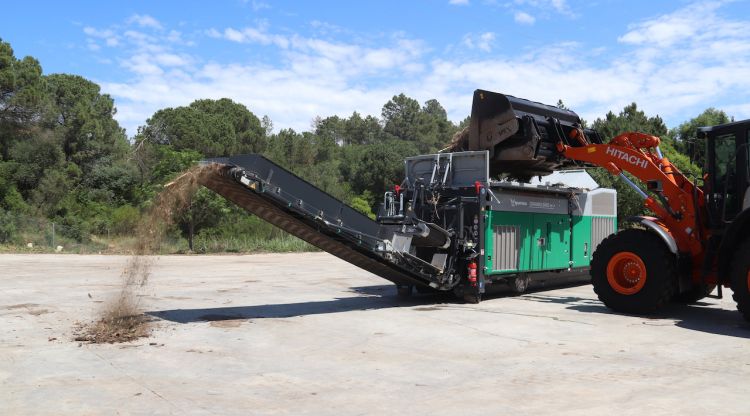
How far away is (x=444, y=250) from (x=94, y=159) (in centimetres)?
A: 4203

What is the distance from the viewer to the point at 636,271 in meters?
11.1

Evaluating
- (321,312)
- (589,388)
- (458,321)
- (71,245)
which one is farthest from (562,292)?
(71,245)

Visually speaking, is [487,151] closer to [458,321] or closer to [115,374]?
[458,321]

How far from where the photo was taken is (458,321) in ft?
34.7

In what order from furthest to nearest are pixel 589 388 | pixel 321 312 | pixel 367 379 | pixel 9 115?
pixel 9 115 → pixel 321 312 → pixel 367 379 → pixel 589 388

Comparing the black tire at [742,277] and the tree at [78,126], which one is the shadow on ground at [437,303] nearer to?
the black tire at [742,277]

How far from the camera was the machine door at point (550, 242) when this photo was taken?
1405 centimetres

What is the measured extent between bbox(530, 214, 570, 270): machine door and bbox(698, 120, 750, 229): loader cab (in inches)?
155

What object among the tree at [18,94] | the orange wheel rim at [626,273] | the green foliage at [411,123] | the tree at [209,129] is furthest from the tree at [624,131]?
the green foliage at [411,123]

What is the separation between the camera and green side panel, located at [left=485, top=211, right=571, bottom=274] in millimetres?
12782

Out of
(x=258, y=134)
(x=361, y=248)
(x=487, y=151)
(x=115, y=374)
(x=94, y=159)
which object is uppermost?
(x=258, y=134)

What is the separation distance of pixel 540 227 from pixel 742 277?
5.02 meters

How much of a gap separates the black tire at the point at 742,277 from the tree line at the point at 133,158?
21481mm

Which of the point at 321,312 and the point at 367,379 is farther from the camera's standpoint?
the point at 321,312
